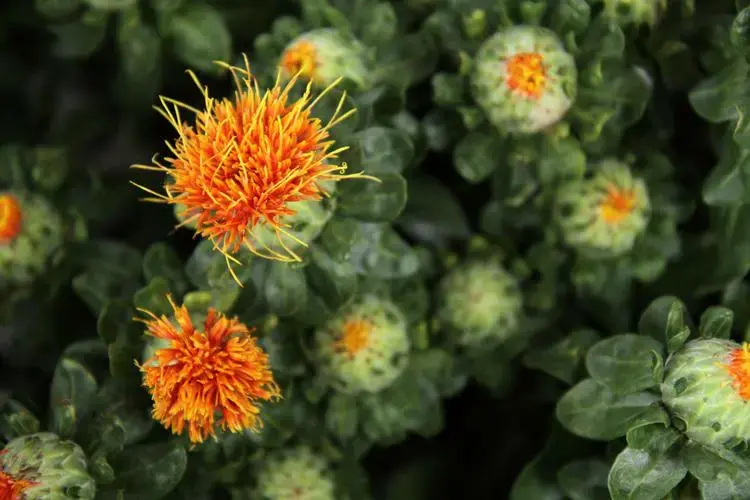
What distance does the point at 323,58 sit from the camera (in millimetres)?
1246

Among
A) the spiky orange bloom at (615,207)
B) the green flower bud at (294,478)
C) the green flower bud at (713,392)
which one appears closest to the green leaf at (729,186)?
the spiky orange bloom at (615,207)

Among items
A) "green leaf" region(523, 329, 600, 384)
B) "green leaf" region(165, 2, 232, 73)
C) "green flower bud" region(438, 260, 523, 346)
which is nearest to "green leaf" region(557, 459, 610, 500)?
"green leaf" region(523, 329, 600, 384)

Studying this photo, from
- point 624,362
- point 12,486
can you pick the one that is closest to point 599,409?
point 624,362

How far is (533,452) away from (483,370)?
22cm

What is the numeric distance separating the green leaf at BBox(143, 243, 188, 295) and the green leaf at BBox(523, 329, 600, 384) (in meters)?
0.54

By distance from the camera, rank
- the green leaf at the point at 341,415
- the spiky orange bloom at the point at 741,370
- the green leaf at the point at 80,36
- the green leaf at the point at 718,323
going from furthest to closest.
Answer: the green leaf at the point at 80,36 → the green leaf at the point at 341,415 → the green leaf at the point at 718,323 → the spiky orange bloom at the point at 741,370

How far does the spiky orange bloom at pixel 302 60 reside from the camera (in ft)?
4.06

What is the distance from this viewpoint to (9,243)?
4.43 feet

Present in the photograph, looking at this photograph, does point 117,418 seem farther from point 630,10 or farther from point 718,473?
point 630,10

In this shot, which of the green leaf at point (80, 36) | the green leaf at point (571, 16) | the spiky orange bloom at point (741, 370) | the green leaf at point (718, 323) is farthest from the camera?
the green leaf at point (80, 36)

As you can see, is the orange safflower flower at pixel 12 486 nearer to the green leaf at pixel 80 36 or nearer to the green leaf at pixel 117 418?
the green leaf at pixel 117 418

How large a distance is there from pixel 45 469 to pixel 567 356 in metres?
0.74

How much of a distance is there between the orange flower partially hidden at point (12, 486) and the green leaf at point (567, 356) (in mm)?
727

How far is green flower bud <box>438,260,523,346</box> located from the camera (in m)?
1.41
